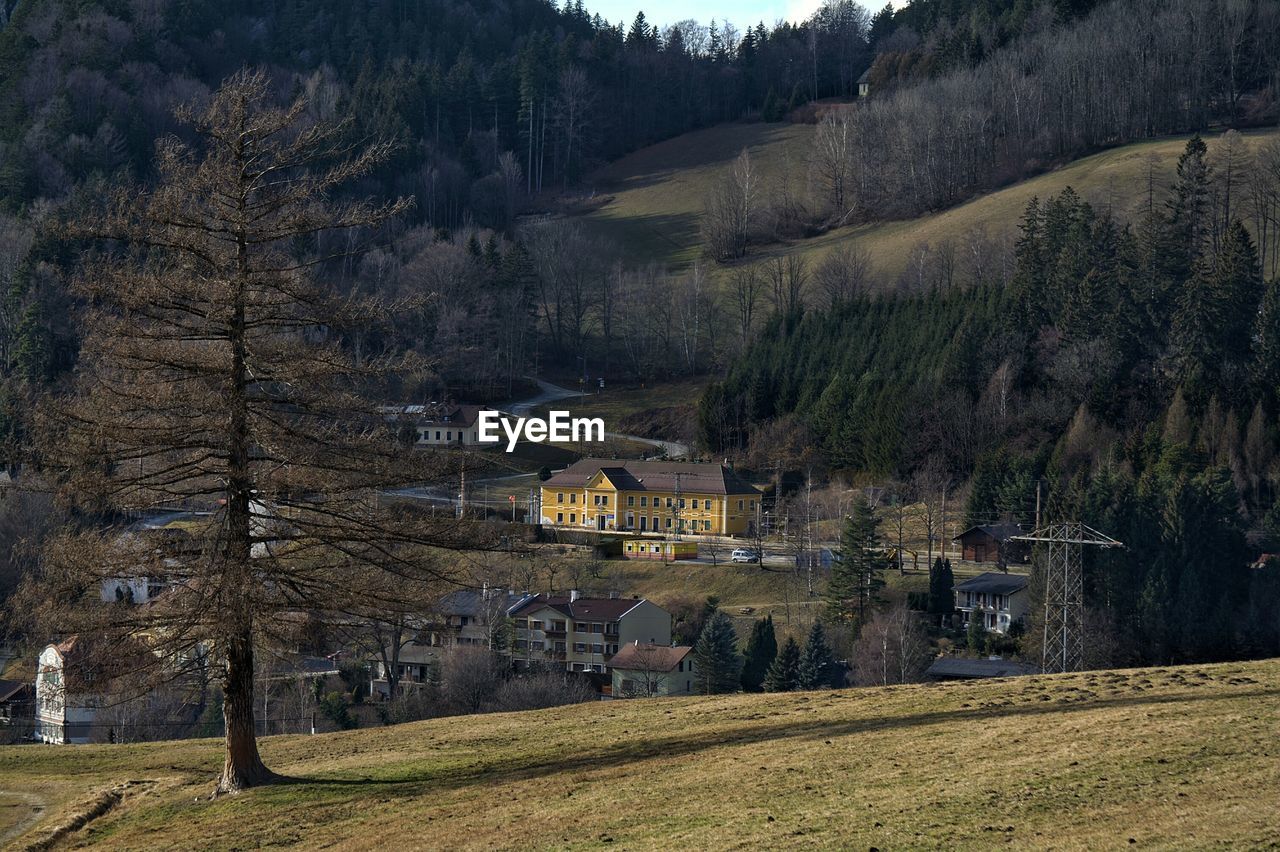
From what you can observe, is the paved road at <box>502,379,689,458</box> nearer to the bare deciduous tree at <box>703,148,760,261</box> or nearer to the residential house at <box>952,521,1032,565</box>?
the bare deciduous tree at <box>703,148,760,261</box>

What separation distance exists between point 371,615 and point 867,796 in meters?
6.91

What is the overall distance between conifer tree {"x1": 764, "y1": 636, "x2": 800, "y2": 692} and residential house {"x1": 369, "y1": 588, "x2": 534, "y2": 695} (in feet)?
28.3

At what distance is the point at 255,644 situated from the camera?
57.0 feet

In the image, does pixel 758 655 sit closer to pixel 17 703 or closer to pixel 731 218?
pixel 17 703

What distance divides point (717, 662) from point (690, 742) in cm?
2315

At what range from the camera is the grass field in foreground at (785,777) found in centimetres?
1260

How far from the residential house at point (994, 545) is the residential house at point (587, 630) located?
1439 cm

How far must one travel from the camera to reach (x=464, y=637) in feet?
155

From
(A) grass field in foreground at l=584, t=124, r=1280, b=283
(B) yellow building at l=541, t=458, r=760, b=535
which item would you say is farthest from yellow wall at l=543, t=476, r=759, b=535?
(A) grass field in foreground at l=584, t=124, r=1280, b=283

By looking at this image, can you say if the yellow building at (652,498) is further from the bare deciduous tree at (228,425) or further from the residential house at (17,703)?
the bare deciduous tree at (228,425)

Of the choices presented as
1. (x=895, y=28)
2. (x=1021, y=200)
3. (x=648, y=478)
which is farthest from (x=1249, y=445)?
(x=895, y=28)

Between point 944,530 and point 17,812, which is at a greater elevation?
point 944,530

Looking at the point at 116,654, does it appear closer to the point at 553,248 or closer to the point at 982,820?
the point at 982,820

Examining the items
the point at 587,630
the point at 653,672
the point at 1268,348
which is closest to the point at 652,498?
the point at 587,630
